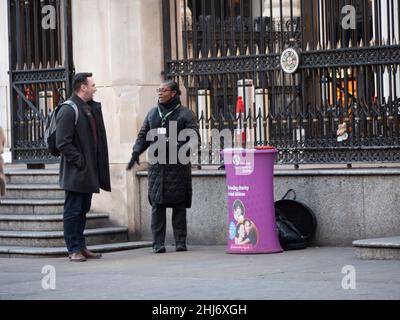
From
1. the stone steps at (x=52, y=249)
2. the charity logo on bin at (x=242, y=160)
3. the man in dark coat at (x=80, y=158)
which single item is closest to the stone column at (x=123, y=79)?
the stone steps at (x=52, y=249)

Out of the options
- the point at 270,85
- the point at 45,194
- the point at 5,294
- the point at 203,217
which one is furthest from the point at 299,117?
the point at 5,294

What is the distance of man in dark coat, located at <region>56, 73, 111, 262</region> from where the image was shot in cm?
1293

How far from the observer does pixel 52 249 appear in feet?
46.2

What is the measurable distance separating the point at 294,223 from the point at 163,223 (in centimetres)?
154

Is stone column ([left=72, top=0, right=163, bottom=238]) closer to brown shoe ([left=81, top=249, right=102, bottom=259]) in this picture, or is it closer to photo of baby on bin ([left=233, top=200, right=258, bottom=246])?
brown shoe ([left=81, top=249, right=102, bottom=259])

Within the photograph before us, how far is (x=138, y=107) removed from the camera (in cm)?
1542

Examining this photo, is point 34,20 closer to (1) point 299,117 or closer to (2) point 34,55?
(2) point 34,55

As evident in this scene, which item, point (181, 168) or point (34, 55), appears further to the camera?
point (34, 55)

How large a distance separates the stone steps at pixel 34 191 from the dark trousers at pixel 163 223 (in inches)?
81.8

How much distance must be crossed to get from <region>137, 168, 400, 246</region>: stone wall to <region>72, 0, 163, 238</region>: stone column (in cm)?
104

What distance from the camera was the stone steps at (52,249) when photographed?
45.7ft

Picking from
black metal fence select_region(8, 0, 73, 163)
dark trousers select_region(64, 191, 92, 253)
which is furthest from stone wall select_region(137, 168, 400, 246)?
black metal fence select_region(8, 0, 73, 163)

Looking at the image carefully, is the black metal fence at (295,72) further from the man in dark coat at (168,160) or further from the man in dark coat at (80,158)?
the man in dark coat at (80,158)
